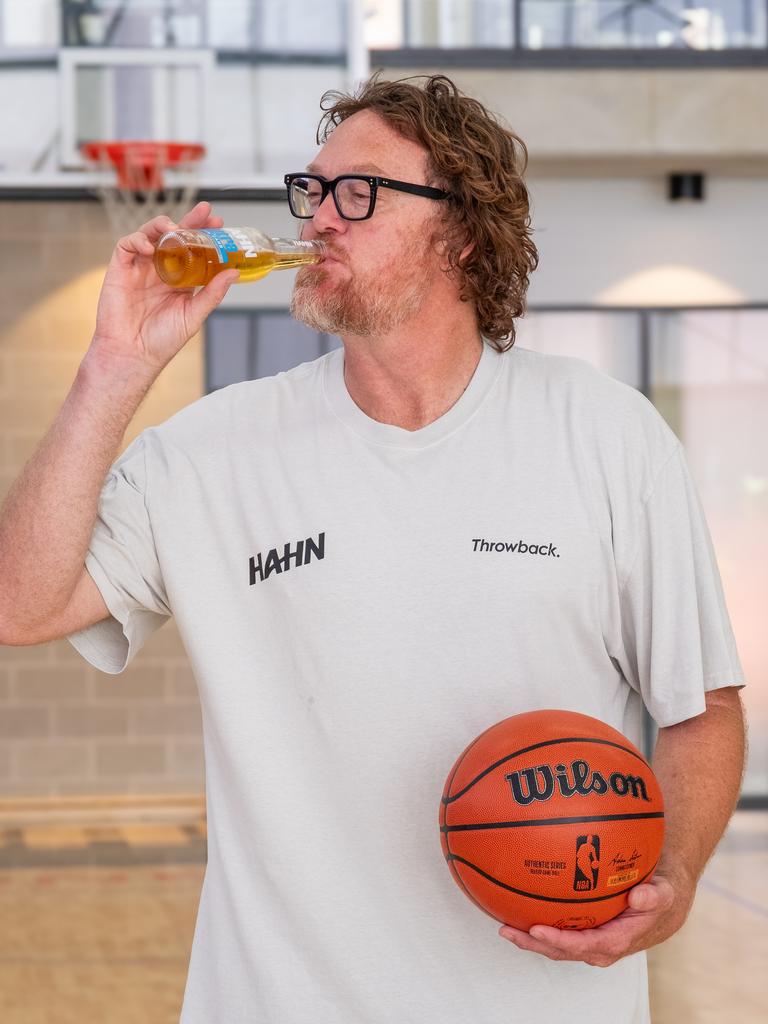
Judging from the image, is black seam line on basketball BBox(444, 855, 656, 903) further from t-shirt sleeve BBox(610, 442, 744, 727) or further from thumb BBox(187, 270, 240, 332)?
thumb BBox(187, 270, 240, 332)

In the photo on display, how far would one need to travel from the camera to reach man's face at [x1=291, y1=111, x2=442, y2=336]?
1505 millimetres

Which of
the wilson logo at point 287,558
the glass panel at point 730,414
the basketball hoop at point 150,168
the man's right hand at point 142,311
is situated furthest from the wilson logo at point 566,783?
the glass panel at point 730,414

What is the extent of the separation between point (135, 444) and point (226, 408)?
0.12 m

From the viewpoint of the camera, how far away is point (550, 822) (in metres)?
1.30

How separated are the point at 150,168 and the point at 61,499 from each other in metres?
3.92

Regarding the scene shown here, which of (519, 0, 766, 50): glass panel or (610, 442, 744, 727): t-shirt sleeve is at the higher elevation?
(519, 0, 766, 50): glass panel

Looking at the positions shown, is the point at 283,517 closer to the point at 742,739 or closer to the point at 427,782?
the point at 427,782

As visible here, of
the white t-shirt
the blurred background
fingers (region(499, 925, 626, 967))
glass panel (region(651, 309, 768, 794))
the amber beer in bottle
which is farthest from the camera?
glass panel (region(651, 309, 768, 794))

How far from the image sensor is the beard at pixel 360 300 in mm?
1497

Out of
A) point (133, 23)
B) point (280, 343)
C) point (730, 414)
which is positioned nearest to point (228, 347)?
point (280, 343)

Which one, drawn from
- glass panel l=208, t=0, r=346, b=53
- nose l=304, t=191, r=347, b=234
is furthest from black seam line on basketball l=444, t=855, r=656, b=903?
glass panel l=208, t=0, r=346, b=53

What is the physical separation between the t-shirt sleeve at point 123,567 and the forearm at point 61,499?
5 centimetres

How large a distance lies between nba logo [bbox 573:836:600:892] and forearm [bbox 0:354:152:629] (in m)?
0.60

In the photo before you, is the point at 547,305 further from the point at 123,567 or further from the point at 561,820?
the point at 561,820
